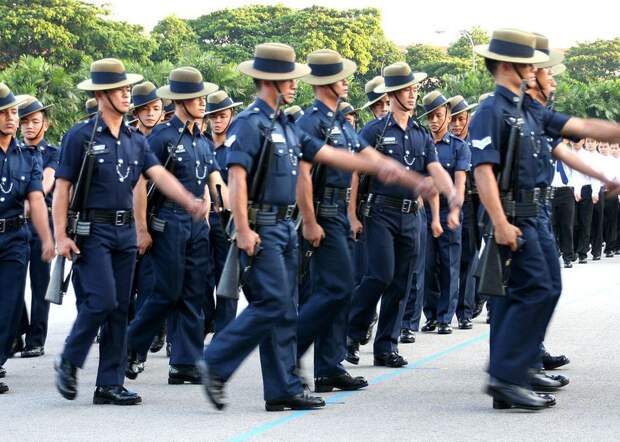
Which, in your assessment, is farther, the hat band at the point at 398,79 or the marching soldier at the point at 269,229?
the hat band at the point at 398,79

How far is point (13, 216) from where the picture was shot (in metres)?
10.3

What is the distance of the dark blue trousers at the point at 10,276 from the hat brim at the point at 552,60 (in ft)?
12.7

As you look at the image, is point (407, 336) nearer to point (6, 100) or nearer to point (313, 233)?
point (313, 233)

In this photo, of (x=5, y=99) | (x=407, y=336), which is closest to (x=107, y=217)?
(x=5, y=99)

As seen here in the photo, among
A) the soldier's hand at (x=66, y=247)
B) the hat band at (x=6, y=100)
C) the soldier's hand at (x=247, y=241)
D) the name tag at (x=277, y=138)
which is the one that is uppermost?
the name tag at (x=277, y=138)

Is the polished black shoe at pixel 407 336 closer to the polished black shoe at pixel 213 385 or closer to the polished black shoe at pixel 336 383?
the polished black shoe at pixel 336 383

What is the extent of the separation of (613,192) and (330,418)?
2.40 m

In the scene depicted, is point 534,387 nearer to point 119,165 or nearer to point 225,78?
point 119,165

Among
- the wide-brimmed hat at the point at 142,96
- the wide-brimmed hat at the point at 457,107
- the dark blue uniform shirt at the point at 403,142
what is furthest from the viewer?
the wide-brimmed hat at the point at 457,107

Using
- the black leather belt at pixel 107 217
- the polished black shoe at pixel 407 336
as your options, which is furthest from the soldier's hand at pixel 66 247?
the polished black shoe at pixel 407 336

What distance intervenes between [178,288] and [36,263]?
2565mm

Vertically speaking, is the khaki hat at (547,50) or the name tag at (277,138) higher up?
the khaki hat at (547,50)

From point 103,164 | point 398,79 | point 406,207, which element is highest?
point 398,79

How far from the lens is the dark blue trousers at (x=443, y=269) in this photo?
13422mm
